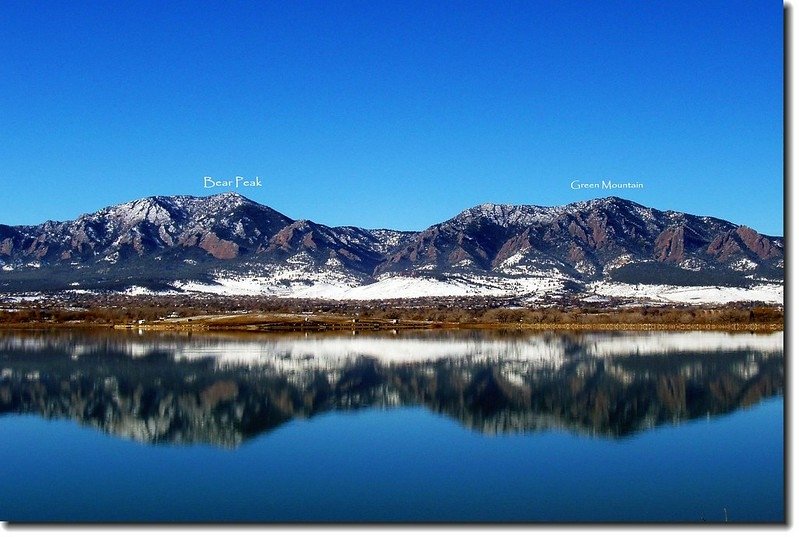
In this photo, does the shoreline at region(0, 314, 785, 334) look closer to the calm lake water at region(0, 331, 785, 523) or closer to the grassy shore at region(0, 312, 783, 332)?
the grassy shore at region(0, 312, 783, 332)

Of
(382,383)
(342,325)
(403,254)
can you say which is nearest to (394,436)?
(382,383)

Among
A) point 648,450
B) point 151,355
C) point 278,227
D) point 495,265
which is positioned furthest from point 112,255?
point 648,450

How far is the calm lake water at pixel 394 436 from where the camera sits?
14.3 meters

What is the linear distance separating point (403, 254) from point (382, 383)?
454ft

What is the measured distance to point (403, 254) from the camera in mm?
168875

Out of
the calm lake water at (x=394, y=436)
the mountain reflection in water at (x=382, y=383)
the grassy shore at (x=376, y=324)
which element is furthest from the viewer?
the grassy shore at (x=376, y=324)

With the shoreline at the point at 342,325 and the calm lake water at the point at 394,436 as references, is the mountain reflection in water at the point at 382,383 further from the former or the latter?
the shoreline at the point at 342,325

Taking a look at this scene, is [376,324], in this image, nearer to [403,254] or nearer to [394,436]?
[394,436]

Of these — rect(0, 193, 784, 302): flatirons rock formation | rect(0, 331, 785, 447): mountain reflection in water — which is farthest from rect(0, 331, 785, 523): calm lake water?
rect(0, 193, 784, 302): flatirons rock formation

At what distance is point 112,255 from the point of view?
6437 inches

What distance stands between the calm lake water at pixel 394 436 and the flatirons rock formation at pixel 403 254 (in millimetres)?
64705

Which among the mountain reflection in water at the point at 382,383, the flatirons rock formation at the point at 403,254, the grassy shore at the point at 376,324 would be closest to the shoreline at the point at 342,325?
the grassy shore at the point at 376,324

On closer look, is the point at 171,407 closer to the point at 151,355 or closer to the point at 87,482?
the point at 87,482

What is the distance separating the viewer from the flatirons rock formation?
119 metres
